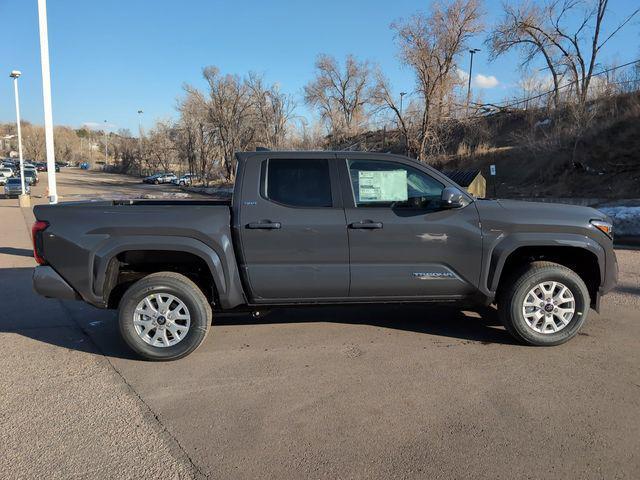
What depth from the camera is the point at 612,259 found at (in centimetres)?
494

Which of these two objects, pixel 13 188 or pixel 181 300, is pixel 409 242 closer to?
pixel 181 300

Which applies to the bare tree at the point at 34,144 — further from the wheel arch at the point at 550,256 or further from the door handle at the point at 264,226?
the wheel arch at the point at 550,256

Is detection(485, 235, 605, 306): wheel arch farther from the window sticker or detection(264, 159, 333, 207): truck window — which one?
detection(264, 159, 333, 207): truck window

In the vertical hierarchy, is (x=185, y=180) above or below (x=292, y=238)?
above

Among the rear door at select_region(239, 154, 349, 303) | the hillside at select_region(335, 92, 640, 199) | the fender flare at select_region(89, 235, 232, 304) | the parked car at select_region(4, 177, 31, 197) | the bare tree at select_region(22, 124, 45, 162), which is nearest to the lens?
the fender flare at select_region(89, 235, 232, 304)

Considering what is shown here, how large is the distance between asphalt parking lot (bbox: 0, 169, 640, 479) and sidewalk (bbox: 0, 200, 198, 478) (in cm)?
1

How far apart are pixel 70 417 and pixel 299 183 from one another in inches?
108

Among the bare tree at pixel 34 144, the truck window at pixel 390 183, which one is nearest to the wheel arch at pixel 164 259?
the truck window at pixel 390 183

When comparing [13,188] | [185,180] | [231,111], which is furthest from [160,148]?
[13,188]

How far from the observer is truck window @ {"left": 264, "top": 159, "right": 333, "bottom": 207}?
4809mm

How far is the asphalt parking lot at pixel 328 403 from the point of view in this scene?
3.05 m

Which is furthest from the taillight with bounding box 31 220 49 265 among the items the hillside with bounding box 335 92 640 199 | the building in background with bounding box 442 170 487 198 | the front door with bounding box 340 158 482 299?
the hillside with bounding box 335 92 640 199

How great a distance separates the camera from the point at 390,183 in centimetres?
493

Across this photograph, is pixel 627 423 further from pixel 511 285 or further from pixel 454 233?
pixel 454 233
